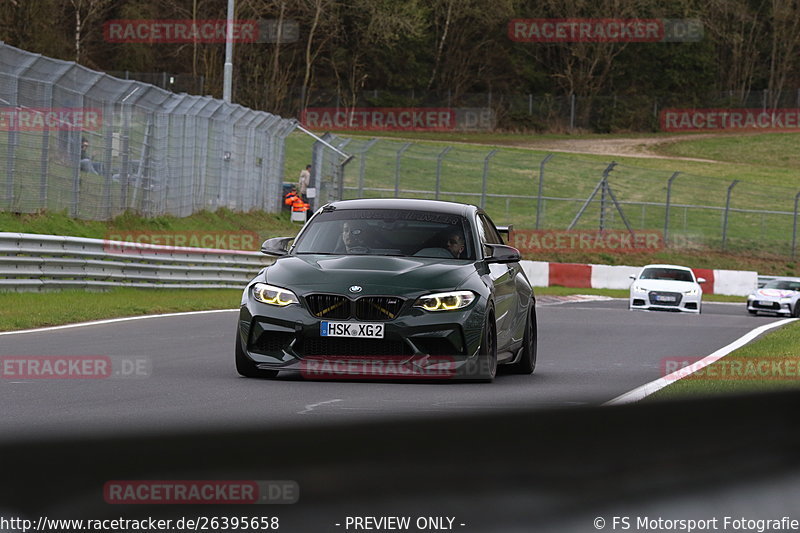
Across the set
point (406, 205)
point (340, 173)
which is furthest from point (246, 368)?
point (340, 173)

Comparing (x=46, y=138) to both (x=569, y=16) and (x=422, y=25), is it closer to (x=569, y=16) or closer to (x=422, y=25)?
(x=422, y=25)

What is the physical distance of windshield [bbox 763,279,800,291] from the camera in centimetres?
3281

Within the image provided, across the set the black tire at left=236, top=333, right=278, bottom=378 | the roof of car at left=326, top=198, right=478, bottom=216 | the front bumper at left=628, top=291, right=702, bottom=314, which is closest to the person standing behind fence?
the front bumper at left=628, top=291, right=702, bottom=314

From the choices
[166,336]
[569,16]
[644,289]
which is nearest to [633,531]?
[166,336]

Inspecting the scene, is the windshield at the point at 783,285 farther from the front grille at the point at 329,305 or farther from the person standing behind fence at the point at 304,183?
the front grille at the point at 329,305

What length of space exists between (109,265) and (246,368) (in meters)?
12.4

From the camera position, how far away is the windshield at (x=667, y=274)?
3034cm

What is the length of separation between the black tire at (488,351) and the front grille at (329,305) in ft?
3.38

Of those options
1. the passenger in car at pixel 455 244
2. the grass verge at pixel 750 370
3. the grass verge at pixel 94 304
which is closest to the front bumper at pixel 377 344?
the passenger in car at pixel 455 244

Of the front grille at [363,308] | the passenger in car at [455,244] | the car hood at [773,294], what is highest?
the passenger in car at [455,244]

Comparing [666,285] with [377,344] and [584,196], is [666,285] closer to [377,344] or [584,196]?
[377,344]

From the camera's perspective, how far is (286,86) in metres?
76.8

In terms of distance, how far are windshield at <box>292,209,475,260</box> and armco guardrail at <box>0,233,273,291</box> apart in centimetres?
879

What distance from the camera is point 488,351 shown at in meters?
9.99
